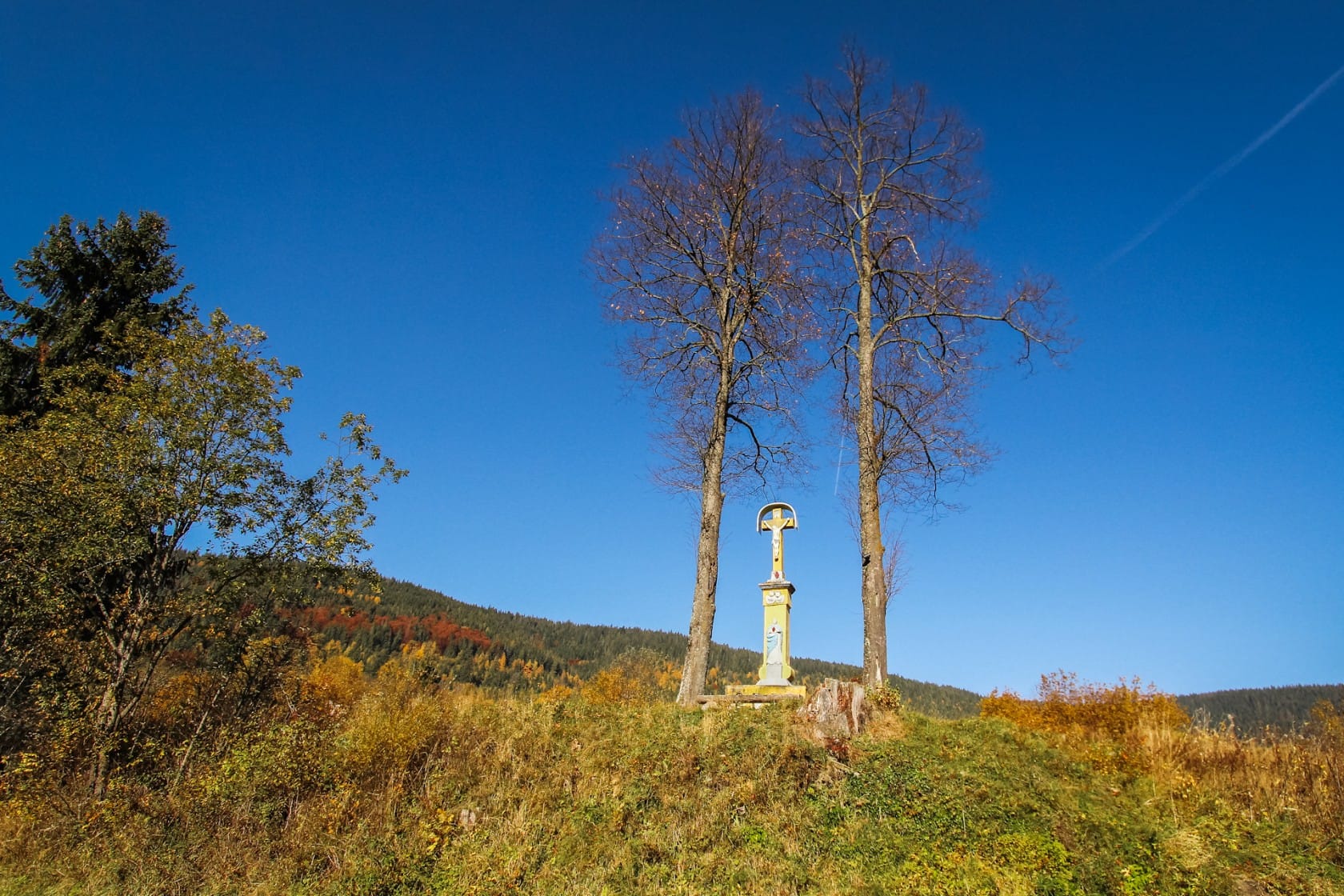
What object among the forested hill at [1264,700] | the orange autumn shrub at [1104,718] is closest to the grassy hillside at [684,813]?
the orange autumn shrub at [1104,718]

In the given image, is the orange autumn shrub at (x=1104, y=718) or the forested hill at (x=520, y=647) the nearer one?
the orange autumn shrub at (x=1104, y=718)

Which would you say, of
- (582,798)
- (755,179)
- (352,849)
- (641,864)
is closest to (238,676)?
(352,849)

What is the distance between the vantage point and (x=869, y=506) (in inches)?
520

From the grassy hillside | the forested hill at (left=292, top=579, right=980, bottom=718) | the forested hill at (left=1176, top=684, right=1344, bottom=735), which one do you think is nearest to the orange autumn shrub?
the grassy hillside

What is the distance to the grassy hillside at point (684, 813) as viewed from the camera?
6227 mm

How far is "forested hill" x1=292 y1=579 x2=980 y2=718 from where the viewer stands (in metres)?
66.8

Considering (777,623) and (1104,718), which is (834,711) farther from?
(1104,718)

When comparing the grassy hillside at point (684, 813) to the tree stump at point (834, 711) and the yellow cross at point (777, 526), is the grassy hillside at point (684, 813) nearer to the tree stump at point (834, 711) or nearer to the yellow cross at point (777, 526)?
the tree stump at point (834, 711)

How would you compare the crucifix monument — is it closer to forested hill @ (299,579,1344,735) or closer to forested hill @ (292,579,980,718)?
forested hill @ (292,579,980,718)

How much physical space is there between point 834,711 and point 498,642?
8259cm

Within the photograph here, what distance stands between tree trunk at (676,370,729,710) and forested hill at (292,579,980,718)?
4677cm

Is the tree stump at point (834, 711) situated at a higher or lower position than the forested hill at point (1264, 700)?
lower

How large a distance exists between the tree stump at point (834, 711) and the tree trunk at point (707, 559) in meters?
2.48

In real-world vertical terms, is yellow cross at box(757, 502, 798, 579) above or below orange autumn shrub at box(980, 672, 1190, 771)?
above
